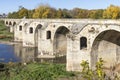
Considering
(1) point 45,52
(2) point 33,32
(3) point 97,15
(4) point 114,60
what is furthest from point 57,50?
(3) point 97,15

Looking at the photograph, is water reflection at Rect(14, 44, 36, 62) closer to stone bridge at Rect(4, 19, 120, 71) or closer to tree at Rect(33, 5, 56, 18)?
stone bridge at Rect(4, 19, 120, 71)

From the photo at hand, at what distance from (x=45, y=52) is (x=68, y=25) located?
6.30 meters

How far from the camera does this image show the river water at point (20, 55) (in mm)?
32156

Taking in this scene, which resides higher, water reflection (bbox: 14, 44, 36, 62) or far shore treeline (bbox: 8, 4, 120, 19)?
far shore treeline (bbox: 8, 4, 120, 19)

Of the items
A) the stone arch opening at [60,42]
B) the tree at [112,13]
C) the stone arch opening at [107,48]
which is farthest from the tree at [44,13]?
the stone arch opening at [107,48]

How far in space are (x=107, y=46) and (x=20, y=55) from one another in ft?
52.7

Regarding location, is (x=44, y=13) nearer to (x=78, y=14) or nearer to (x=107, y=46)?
(x=78, y=14)

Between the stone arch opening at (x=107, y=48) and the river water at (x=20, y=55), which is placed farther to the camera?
the river water at (x=20, y=55)

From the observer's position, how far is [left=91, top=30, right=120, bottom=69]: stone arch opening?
23.3 m

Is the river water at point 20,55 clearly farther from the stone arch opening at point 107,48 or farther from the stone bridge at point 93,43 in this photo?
the stone arch opening at point 107,48

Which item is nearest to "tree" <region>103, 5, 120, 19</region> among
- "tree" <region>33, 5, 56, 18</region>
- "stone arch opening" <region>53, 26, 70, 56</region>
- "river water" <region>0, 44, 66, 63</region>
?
"stone arch opening" <region>53, 26, 70, 56</region>

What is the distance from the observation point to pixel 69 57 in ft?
80.0

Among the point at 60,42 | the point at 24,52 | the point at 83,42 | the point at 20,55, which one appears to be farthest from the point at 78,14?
the point at 83,42

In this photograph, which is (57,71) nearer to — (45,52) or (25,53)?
(45,52)
